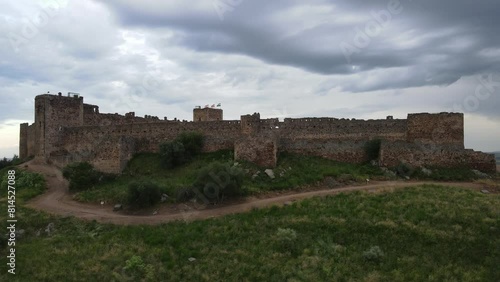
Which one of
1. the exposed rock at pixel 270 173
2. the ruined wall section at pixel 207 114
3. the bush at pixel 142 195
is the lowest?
the bush at pixel 142 195

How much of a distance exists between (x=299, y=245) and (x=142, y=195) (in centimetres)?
870

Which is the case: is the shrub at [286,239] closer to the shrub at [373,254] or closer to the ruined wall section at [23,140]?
the shrub at [373,254]

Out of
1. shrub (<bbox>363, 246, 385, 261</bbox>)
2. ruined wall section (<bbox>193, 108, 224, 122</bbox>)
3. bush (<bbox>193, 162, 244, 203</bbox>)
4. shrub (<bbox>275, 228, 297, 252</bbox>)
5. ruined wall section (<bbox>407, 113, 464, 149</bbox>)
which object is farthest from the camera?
ruined wall section (<bbox>193, 108, 224, 122</bbox>)

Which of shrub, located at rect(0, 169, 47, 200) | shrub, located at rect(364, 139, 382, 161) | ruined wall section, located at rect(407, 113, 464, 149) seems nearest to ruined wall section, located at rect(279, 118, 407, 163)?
shrub, located at rect(364, 139, 382, 161)

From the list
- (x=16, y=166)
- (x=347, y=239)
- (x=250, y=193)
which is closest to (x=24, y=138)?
(x=16, y=166)

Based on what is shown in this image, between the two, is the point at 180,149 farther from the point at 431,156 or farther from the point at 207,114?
the point at 431,156

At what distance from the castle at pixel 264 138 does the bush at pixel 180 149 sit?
2.81 ft

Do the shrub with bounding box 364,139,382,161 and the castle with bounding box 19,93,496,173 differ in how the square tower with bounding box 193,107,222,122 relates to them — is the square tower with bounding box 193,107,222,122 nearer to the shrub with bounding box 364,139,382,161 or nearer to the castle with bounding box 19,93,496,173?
the castle with bounding box 19,93,496,173

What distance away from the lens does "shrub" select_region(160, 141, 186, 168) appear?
88.9 feet

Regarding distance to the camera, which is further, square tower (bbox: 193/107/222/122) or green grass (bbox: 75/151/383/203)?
square tower (bbox: 193/107/222/122)

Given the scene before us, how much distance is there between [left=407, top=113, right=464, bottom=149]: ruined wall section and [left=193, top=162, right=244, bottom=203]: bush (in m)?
11.6

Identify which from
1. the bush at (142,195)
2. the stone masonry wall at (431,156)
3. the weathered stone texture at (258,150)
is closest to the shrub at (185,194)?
the bush at (142,195)

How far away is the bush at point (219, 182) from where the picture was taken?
21172mm

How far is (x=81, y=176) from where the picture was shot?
26328 mm
